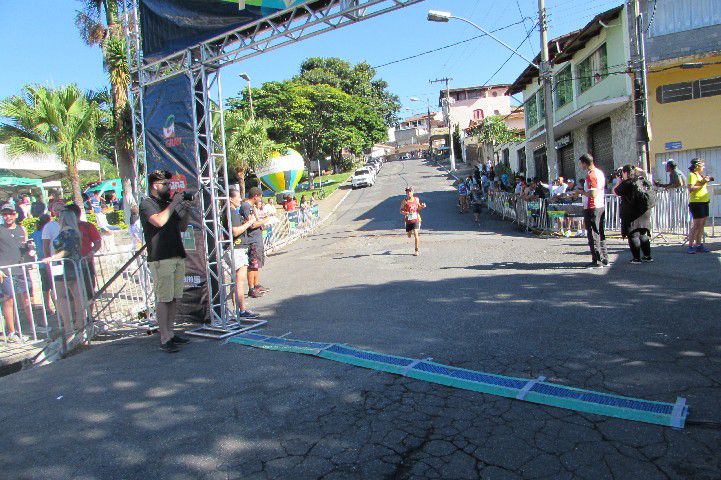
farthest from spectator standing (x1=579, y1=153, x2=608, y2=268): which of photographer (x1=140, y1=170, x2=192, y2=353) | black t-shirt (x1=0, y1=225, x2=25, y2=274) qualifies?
black t-shirt (x1=0, y1=225, x2=25, y2=274)

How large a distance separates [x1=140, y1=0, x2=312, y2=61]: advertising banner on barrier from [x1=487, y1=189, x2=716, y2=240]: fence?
9.33 meters

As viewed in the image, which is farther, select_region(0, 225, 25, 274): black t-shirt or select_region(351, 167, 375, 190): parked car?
select_region(351, 167, 375, 190): parked car

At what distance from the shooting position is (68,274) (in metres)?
6.80

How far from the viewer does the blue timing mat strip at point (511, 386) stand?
130 inches

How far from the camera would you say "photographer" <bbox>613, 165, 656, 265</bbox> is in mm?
8375

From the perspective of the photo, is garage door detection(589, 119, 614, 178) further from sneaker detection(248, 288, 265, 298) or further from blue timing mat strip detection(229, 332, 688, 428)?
blue timing mat strip detection(229, 332, 688, 428)

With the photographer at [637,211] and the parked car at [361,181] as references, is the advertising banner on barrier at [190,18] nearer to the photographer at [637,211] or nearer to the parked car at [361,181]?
the photographer at [637,211]

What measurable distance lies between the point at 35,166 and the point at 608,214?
2129 cm

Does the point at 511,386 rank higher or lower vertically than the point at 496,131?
lower

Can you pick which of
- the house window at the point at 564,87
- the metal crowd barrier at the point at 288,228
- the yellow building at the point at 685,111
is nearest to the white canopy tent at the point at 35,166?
the metal crowd barrier at the point at 288,228

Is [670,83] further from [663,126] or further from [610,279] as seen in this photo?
[610,279]

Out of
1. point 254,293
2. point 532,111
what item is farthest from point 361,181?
point 254,293

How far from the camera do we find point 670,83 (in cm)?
1627

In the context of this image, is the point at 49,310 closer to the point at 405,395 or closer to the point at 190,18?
the point at 190,18
